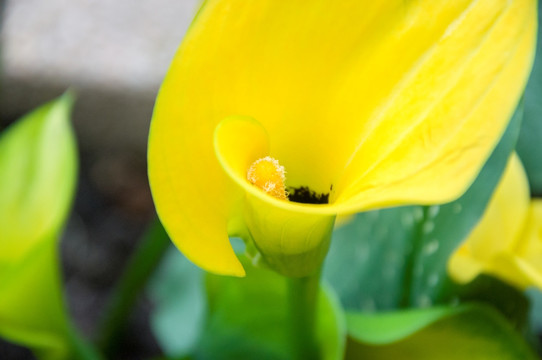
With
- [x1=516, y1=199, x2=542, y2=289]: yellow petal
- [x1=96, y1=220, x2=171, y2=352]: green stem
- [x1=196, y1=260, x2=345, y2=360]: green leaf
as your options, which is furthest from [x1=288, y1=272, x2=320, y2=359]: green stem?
[x1=96, y1=220, x2=171, y2=352]: green stem

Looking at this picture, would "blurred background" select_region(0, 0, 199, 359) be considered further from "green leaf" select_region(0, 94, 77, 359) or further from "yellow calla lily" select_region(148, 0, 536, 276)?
"yellow calla lily" select_region(148, 0, 536, 276)

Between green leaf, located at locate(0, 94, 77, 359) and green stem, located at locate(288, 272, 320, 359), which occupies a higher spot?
green stem, located at locate(288, 272, 320, 359)

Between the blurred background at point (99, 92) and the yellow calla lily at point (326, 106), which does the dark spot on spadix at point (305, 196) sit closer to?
the yellow calla lily at point (326, 106)

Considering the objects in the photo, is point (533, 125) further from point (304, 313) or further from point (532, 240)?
point (304, 313)

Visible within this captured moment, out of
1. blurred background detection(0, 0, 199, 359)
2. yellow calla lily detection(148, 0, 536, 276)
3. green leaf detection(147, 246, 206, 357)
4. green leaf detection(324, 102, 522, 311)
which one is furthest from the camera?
blurred background detection(0, 0, 199, 359)

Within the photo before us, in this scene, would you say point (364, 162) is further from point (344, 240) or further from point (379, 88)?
point (344, 240)

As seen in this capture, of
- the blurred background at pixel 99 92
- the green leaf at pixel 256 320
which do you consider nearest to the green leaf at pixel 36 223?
the green leaf at pixel 256 320

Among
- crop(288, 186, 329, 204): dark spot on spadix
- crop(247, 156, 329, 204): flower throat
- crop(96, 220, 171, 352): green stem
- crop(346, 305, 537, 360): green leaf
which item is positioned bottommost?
crop(96, 220, 171, 352): green stem

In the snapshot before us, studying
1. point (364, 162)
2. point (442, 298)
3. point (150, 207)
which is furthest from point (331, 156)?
point (150, 207)
